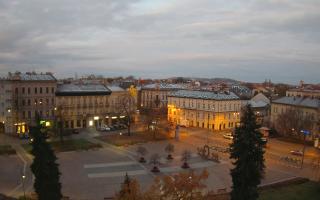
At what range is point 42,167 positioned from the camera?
28.2m

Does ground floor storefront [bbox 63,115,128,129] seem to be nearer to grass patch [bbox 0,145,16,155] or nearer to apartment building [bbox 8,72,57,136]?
apartment building [bbox 8,72,57,136]

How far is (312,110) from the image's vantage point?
70.9 m

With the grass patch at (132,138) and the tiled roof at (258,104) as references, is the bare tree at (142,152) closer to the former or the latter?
the grass patch at (132,138)

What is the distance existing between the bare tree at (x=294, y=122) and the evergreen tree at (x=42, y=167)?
54426 mm

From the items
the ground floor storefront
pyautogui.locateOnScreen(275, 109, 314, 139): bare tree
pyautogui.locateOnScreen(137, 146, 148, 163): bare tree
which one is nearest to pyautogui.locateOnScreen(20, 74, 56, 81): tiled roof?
the ground floor storefront

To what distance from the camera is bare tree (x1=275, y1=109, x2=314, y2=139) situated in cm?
6962

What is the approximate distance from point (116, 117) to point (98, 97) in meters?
6.80

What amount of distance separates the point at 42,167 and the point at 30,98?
49.7 metres

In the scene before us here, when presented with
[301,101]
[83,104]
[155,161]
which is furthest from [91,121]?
[301,101]

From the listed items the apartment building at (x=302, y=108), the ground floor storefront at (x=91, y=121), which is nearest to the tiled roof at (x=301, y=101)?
the apartment building at (x=302, y=108)

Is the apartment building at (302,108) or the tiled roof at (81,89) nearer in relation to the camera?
the apartment building at (302,108)

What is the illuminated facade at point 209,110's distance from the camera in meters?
82.6

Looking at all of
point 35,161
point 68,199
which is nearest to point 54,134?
point 68,199

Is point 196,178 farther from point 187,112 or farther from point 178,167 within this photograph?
point 187,112
